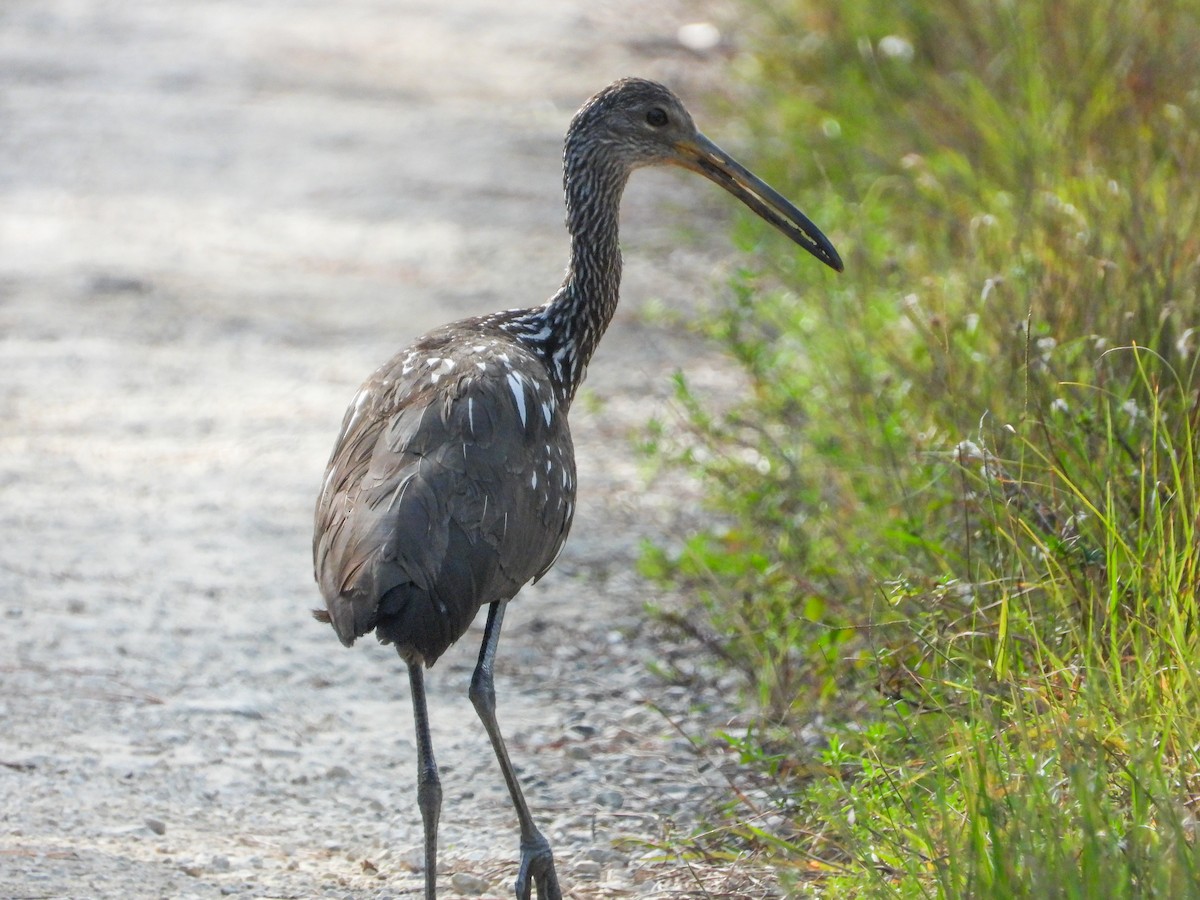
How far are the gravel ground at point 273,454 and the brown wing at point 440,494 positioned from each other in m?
0.91

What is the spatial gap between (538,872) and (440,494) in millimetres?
1006

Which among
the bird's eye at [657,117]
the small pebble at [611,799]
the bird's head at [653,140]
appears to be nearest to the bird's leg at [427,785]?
the small pebble at [611,799]

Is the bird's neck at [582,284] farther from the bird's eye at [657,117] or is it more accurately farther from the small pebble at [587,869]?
the small pebble at [587,869]

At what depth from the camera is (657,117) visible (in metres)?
5.43

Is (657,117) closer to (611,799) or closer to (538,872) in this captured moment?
(611,799)

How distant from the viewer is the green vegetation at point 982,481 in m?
3.54

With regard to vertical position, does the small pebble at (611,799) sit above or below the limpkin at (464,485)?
below

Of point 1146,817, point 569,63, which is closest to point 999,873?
point 1146,817

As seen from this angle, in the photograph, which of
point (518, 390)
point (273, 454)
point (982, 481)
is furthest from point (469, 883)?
point (273, 454)

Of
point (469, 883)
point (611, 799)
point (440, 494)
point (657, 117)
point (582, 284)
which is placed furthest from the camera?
point (657, 117)

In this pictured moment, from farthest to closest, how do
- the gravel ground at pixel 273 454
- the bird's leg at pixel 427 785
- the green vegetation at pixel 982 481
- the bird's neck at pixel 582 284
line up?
the bird's neck at pixel 582 284 < the gravel ground at pixel 273 454 < the bird's leg at pixel 427 785 < the green vegetation at pixel 982 481

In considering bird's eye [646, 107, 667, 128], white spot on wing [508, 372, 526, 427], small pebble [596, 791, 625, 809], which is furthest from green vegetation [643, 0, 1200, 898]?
white spot on wing [508, 372, 526, 427]

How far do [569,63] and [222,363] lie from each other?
616 centimetres

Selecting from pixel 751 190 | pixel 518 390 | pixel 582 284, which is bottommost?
pixel 518 390
